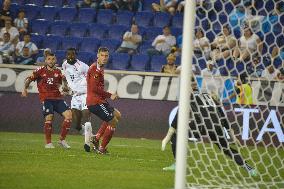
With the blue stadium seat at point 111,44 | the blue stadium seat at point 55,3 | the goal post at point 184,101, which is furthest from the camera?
the blue stadium seat at point 55,3

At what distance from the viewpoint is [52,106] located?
530 inches

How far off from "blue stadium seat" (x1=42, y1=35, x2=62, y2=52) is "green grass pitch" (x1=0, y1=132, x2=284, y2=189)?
16.7 ft

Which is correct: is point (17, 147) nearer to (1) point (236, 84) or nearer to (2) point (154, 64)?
(1) point (236, 84)

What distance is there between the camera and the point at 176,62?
56.2 ft

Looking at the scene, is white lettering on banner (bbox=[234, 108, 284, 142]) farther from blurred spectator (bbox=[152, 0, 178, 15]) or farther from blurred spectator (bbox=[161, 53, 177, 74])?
blurred spectator (bbox=[152, 0, 178, 15])

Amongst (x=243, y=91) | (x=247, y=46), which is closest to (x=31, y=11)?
(x=243, y=91)

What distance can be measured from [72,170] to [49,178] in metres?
0.97

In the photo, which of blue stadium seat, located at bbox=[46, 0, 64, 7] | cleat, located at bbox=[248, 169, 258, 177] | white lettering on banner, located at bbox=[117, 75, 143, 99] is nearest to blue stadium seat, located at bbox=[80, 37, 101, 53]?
blue stadium seat, located at bbox=[46, 0, 64, 7]

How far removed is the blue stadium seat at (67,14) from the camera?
19.7 m

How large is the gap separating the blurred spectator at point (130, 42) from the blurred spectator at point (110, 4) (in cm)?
157

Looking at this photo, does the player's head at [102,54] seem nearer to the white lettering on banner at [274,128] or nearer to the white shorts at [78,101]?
the white shorts at [78,101]

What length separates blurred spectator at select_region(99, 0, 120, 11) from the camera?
65.0 feet

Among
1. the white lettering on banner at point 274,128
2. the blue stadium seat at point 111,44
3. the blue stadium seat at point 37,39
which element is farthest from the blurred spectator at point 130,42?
the white lettering on banner at point 274,128

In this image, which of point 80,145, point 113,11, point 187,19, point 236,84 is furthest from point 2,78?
point 187,19
